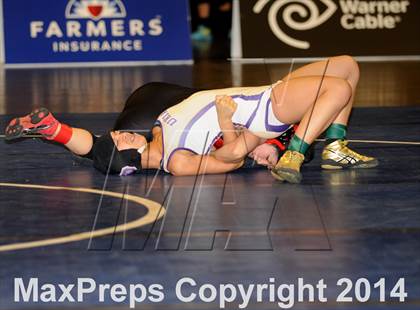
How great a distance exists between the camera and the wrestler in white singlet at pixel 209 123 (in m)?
5.52

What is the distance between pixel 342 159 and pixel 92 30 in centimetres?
673

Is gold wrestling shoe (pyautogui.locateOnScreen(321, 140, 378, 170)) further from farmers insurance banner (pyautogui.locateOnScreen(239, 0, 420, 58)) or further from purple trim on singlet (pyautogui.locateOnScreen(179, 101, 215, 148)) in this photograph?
farmers insurance banner (pyautogui.locateOnScreen(239, 0, 420, 58))

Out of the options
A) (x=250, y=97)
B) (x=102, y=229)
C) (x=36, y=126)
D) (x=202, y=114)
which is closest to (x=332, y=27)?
(x=250, y=97)

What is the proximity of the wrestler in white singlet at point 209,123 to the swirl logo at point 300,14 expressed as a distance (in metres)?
6.68

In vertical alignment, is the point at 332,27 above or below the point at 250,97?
below

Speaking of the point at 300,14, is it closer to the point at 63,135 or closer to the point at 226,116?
the point at 63,135

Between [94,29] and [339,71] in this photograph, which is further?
[94,29]

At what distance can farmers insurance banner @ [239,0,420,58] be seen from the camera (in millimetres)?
12188

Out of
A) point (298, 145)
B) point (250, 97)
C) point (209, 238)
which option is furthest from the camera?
point (250, 97)

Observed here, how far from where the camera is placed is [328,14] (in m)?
12.2

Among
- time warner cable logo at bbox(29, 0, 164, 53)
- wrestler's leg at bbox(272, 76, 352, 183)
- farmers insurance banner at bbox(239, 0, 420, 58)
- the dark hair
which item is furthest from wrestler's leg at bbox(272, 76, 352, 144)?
time warner cable logo at bbox(29, 0, 164, 53)

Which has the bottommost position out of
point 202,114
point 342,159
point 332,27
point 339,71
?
point 342,159

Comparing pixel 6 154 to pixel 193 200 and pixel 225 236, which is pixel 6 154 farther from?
pixel 225 236

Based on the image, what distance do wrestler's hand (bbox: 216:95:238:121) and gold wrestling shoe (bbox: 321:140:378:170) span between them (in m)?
0.75
